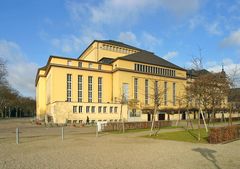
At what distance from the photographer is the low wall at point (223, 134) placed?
16578 millimetres

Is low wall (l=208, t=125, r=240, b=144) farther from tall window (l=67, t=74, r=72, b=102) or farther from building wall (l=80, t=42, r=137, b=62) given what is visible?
building wall (l=80, t=42, r=137, b=62)

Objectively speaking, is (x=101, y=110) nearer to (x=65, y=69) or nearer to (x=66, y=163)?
(x=65, y=69)

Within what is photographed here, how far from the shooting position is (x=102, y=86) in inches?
2611

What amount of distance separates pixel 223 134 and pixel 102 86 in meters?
50.0

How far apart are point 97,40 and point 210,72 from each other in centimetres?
4617

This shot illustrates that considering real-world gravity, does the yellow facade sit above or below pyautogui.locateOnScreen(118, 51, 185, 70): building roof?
below

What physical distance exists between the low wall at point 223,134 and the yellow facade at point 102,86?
3421 cm

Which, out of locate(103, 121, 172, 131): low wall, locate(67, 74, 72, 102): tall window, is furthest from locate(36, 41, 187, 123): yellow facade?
locate(103, 121, 172, 131): low wall

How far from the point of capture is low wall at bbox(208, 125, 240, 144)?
1658 centimetres

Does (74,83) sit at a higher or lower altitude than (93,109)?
higher

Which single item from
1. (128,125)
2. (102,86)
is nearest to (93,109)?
(102,86)

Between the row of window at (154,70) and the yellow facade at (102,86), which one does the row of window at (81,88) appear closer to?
the yellow facade at (102,86)

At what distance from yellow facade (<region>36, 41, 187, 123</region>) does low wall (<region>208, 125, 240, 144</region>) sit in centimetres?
3421

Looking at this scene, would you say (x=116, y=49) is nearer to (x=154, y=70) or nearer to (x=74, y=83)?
(x=154, y=70)
